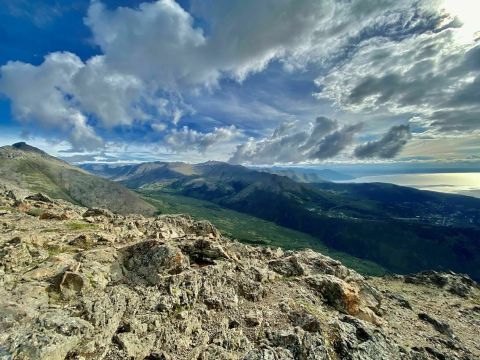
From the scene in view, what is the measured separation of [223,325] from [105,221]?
Answer: 148ft

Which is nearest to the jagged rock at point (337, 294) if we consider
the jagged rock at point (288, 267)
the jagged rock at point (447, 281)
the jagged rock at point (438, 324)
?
the jagged rock at point (288, 267)

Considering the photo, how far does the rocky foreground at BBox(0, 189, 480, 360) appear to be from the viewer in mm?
21000

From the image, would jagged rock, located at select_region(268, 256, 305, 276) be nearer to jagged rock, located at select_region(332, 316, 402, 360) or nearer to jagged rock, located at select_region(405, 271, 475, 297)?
jagged rock, located at select_region(332, 316, 402, 360)

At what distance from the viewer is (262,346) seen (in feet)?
78.1

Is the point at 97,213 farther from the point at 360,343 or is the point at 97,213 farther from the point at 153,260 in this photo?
the point at 360,343

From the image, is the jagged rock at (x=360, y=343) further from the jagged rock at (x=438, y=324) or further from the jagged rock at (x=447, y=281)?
the jagged rock at (x=447, y=281)

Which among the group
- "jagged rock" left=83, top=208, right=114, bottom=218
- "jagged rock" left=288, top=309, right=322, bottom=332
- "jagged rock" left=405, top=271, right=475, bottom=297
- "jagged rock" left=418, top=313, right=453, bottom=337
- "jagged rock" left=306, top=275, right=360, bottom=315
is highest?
"jagged rock" left=83, top=208, right=114, bottom=218

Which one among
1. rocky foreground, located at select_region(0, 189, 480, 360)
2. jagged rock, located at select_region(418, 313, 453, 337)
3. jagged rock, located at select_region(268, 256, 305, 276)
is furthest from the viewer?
jagged rock, located at select_region(268, 256, 305, 276)

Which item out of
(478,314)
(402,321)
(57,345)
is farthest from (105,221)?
(478,314)

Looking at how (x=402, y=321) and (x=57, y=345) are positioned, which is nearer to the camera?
(x=57, y=345)

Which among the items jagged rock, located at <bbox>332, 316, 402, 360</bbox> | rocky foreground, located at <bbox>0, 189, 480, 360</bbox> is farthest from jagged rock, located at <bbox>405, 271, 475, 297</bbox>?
jagged rock, located at <bbox>332, 316, 402, 360</bbox>

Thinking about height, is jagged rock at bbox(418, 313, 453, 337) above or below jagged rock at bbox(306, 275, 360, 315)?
below

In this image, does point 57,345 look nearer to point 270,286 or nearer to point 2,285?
point 2,285

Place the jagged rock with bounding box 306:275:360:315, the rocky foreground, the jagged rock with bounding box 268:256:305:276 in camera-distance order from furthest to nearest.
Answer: the jagged rock with bounding box 268:256:305:276
the jagged rock with bounding box 306:275:360:315
the rocky foreground
